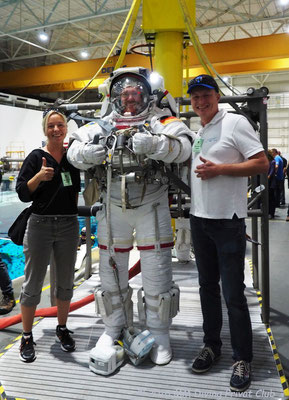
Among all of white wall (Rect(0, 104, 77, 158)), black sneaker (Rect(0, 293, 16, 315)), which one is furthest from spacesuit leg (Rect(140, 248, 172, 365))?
white wall (Rect(0, 104, 77, 158))

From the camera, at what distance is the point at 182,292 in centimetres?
364

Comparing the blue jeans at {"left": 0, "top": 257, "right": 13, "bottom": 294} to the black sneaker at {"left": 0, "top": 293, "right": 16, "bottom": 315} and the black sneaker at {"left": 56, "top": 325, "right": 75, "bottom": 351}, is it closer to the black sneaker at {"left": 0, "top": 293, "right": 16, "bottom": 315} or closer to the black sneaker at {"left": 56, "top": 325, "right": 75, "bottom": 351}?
the black sneaker at {"left": 0, "top": 293, "right": 16, "bottom": 315}

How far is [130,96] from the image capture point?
7.56ft

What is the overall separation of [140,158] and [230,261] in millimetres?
835

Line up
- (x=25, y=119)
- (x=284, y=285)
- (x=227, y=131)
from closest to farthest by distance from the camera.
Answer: (x=227, y=131)
(x=284, y=285)
(x=25, y=119)

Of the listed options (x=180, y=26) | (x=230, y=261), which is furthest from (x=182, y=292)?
(x=180, y=26)

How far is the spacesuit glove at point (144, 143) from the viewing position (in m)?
2.01

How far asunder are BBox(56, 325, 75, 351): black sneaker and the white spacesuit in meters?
0.28

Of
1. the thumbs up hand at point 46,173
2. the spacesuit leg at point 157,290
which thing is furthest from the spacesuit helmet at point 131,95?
the spacesuit leg at point 157,290

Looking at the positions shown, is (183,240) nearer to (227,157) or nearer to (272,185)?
(227,157)

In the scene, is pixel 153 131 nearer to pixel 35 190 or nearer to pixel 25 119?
pixel 35 190

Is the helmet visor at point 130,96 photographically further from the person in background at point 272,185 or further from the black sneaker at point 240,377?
the person in background at point 272,185

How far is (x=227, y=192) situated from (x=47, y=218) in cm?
120

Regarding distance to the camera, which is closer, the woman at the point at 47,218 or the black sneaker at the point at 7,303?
the woman at the point at 47,218
